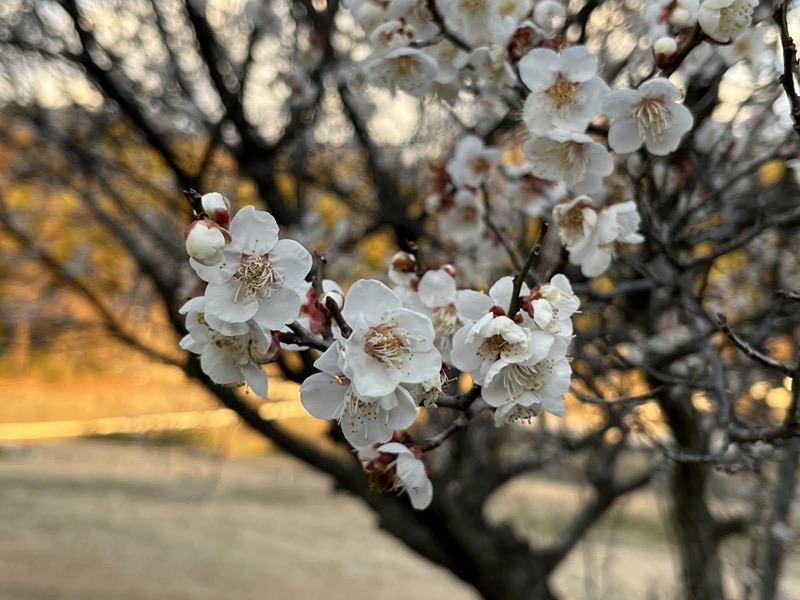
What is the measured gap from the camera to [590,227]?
107 cm

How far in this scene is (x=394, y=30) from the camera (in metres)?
1.26

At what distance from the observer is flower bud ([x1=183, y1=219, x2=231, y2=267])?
27.8 inches

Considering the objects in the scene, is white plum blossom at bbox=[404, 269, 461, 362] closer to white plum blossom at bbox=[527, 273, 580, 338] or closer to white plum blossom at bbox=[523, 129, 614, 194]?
white plum blossom at bbox=[527, 273, 580, 338]

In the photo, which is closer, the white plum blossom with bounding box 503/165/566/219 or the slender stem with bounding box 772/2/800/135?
the slender stem with bounding box 772/2/800/135

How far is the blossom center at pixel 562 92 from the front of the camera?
1074mm

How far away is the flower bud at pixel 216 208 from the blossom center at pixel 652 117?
67cm

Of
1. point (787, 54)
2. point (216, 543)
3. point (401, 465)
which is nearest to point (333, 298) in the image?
point (401, 465)

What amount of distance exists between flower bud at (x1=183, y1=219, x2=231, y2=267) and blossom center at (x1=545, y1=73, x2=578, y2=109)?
60 cm

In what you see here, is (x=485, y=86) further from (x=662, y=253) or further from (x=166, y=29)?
(x=166, y=29)

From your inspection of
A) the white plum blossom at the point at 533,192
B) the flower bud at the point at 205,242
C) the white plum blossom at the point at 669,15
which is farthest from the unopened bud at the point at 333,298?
the white plum blossom at the point at 533,192

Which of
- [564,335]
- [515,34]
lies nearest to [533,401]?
[564,335]

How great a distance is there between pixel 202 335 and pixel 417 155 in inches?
149

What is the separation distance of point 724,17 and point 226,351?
85 cm

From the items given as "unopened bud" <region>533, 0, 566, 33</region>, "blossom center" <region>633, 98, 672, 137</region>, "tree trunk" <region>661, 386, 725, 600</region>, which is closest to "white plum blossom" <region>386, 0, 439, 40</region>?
"unopened bud" <region>533, 0, 566, 33</region>
